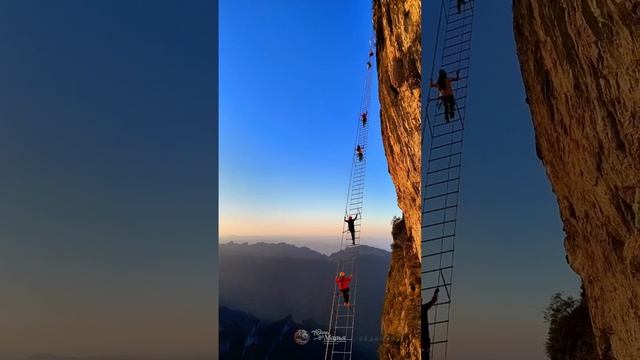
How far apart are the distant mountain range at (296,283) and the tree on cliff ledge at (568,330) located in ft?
11.9

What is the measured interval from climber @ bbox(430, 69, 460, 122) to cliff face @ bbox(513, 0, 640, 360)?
595 mm

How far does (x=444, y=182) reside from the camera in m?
4.18

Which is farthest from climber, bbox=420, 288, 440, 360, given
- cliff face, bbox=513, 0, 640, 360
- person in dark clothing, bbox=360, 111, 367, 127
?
person in dark clothing, bbox=360, 111, 367, 127

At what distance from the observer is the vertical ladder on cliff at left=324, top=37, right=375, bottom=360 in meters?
7.00

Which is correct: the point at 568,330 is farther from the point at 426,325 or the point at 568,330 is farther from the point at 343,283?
the point at 343,283

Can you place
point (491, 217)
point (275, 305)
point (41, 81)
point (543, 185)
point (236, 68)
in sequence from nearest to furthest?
point (543, 185) < point (491, 217) < point (41, 81) < point (236, 68) < point (275, 305)

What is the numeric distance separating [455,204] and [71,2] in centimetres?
469

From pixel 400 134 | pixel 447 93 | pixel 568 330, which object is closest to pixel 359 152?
A: pixel 400 134

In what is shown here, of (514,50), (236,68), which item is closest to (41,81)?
(236,68)

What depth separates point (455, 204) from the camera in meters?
4.09

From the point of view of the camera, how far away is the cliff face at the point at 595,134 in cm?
246

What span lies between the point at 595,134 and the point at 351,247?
4701 mm

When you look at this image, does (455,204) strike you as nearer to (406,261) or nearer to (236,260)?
(406,261)

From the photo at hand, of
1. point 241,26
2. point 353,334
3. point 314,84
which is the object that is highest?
point 241,26
